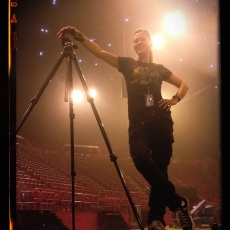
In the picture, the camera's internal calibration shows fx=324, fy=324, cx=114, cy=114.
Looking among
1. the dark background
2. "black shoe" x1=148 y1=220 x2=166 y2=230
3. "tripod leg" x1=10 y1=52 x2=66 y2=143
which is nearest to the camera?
"black shoe" x1=148 y1=220 x2=166 y2=230

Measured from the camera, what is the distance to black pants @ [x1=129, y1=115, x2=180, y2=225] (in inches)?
70.6

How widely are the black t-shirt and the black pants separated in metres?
0.08

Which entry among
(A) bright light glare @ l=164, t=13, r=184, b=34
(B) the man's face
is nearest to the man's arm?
(B) the man's face

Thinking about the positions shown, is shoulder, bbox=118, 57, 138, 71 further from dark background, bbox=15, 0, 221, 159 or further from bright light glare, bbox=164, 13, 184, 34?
bright light glare, bbox=164, 13, 184, 34

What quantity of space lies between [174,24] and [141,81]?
430 mm

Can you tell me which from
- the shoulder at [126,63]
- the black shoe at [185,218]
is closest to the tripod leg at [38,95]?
the shoulder at [126,63]

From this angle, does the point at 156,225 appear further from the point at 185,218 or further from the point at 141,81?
the point at 141,81

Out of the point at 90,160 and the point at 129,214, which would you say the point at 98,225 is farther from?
the point at 90,160

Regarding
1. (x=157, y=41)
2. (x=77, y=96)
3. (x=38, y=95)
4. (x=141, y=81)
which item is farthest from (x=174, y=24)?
(x=38, y=95)

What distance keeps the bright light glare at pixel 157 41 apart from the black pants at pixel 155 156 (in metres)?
0.45

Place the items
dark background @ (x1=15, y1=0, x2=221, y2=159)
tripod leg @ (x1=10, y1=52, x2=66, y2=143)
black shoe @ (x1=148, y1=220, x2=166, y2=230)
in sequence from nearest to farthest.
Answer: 1. black shoe @ (x1=148, y1=220, x2=166, y2=230)
2. tripod leg @ (x1=10, y1=52, x2=66, y2=143)
3. dark background @ (x1=15, y1=0, x2=221, y2=159)

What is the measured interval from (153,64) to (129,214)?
938mm

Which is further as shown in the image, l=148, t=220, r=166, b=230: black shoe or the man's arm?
the man's arm
